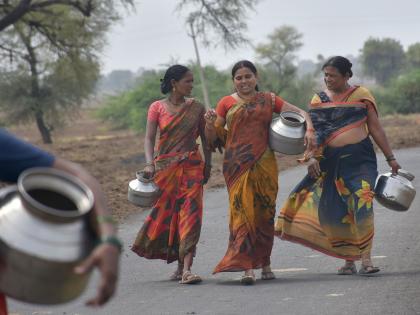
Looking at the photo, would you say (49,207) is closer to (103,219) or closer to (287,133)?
(103,219)

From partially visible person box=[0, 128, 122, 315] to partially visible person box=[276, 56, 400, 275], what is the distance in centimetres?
558

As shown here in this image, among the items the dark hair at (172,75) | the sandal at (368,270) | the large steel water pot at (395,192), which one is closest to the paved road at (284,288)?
the sandal at (368,270)

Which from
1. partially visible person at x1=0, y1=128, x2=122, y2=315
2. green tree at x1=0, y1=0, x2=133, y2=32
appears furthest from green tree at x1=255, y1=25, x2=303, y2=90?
partially visible person at x1=0, y1=128, x2=122, y2=315

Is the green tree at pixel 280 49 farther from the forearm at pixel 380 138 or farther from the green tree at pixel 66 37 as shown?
the forearm at pixel 380 138

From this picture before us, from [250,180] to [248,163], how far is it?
0.14 meters

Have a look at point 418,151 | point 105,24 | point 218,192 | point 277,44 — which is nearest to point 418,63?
point 277,44

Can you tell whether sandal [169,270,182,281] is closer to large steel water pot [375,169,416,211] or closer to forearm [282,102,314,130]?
forearm [282,102,314,130]

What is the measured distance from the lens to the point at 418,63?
128 metres

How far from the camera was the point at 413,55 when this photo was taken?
131 m

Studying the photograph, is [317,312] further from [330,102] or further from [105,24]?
[105,24]

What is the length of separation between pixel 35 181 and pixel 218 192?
14.4m

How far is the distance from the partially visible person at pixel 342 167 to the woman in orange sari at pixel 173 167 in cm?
93

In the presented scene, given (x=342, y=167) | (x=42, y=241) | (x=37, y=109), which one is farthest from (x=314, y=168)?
(x=37, y=109)

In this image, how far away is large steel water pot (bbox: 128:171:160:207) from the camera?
29.2 feet
